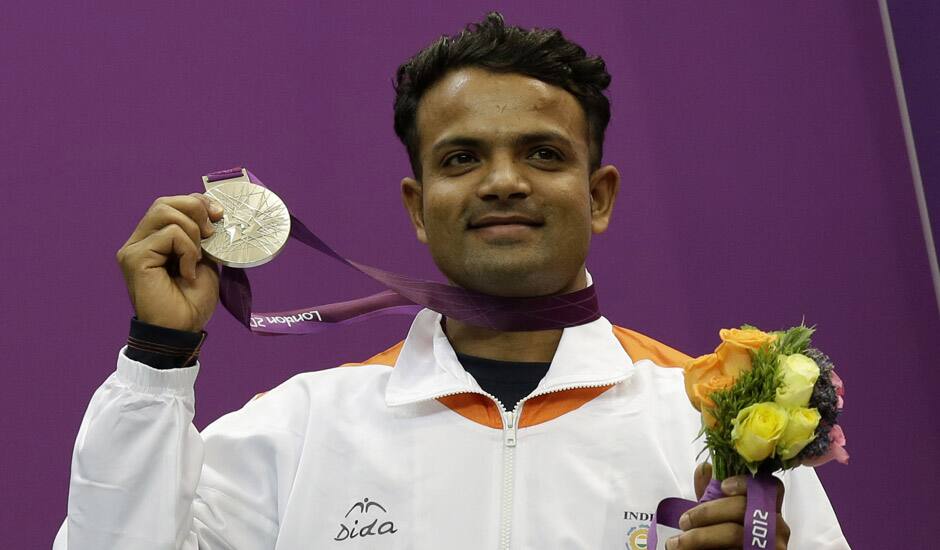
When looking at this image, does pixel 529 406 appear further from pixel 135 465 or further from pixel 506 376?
pixel 135 465

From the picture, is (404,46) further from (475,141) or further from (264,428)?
(264,428)

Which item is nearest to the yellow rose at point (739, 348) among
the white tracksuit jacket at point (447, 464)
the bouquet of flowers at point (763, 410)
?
the bouquet of flowers at point (763, 410)

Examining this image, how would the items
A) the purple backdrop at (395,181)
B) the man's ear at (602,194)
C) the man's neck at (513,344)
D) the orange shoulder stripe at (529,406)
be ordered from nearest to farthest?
the orange shoulder stripe at (529,406), the man's neck at (513,344), the man's ear at (602,194), the purple backdrop at (395,181)

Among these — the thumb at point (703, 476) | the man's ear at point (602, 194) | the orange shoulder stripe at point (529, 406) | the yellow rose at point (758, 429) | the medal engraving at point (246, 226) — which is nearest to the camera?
the yellow rose at point (758, 429)

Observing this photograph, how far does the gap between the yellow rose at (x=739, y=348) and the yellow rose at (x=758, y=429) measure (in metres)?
0.08

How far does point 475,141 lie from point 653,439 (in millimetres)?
580

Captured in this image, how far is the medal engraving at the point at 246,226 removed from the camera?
6.66 feet

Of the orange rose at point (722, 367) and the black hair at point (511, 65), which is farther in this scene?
the black hair at point (511, 65)

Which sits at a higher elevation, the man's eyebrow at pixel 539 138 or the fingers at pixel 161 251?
the man's eyebrow at pixel 539 138

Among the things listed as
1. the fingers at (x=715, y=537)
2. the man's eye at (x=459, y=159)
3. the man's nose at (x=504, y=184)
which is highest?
the man's eye at (x=459, y=159)

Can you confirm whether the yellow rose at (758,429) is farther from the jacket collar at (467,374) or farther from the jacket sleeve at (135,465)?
the jacket sleeve at (135,465)

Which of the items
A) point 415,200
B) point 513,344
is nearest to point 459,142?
point 415,200

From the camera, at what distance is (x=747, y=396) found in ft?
5.54

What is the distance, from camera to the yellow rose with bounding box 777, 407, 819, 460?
1.64 metres
